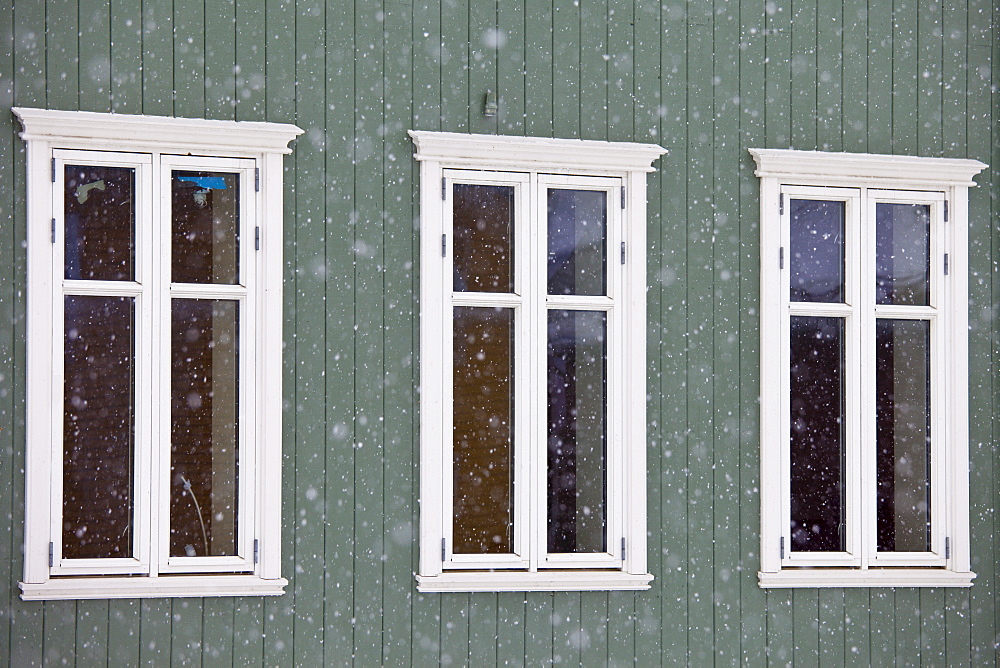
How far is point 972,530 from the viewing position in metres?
6.02

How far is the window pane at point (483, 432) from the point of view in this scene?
5566mm

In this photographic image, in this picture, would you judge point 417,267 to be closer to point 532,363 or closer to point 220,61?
point 532,363

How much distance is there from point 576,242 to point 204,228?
182 centimetres

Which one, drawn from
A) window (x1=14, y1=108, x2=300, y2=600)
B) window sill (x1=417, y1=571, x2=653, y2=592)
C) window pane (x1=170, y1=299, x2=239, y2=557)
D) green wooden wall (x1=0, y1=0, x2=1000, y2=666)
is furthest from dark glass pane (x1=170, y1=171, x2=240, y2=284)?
window sill (x1=417, y1=571, x2=653, y2=592)

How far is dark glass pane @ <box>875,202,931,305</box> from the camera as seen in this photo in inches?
237

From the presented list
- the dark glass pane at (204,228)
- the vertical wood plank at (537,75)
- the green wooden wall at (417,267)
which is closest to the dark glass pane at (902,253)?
the green wooden wall at (417,267)

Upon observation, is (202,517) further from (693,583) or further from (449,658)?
(693,583)

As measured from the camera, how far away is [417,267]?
555cm

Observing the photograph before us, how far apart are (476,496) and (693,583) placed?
1.20 metres

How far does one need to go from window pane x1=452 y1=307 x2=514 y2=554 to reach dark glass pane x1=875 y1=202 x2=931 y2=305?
80.0 inches

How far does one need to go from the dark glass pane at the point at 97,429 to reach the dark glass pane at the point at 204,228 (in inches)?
13.9

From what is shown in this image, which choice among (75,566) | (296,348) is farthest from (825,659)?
(75,566)

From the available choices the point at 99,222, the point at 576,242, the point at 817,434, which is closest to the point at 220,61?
the point at 99,222

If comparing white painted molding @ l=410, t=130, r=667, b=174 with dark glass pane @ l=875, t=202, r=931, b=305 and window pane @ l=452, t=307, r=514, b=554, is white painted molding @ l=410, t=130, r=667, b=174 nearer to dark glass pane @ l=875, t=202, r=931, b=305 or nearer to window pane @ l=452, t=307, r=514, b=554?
window pane @ l=452, t=307, r=514, b=554
